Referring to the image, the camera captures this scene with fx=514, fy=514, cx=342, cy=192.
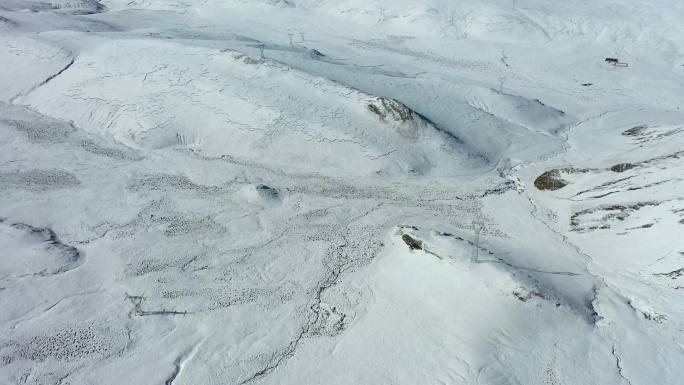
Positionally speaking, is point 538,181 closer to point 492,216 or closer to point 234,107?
point 492,216

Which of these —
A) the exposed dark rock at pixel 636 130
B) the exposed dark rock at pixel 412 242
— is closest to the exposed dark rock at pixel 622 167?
the exposed dark rock at pixel 636 130

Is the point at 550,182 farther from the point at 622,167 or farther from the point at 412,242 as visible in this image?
the point at 412,242

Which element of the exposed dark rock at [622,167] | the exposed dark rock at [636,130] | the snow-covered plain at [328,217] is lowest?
the snow-covered plain at [328,217]

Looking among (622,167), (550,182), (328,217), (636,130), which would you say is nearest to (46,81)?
(328,217)

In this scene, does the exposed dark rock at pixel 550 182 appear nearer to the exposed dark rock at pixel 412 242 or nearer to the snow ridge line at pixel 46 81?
the exposed dark rock at pixel 412 242

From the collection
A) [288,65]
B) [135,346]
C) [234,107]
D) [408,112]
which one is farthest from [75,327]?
[288,65]

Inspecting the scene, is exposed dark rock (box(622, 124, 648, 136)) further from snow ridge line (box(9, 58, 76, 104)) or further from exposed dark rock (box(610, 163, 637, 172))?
snow ridge line (box(9, 58, 76, 104))

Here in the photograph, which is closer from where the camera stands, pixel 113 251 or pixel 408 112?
pixel 113 251

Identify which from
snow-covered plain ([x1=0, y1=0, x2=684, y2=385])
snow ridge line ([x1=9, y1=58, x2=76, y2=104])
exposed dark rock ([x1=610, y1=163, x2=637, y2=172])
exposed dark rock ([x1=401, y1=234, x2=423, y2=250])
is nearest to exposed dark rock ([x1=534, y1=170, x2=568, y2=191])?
snow-covered plain ([x1=0, y1=0, x2=684, y2=385])
